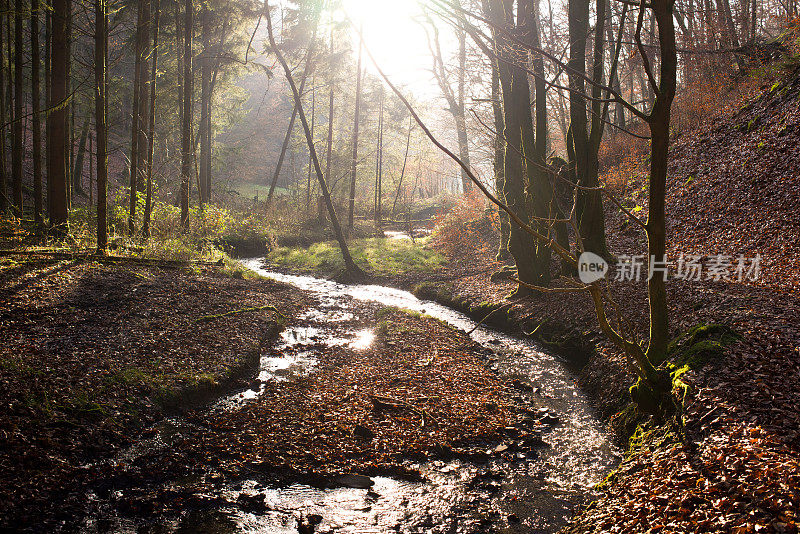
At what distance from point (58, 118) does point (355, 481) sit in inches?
425

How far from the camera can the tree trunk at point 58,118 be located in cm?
990

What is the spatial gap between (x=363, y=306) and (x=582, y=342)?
247 inches

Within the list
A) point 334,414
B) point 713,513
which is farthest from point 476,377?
point 713,513

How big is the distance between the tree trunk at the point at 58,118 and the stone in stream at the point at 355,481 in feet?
31.1

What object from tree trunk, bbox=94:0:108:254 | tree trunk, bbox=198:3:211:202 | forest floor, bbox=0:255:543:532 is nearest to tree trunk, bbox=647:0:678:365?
forest floor, bbox=0:255:543:532

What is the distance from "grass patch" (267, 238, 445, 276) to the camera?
18.0 metres

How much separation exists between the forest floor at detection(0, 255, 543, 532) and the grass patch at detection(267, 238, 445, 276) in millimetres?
8722

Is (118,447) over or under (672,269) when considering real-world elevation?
under

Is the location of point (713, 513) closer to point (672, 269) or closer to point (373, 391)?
point (373, 391)

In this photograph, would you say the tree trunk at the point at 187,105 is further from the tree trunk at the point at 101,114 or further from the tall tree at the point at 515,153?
the tall tree at the point at 515,153

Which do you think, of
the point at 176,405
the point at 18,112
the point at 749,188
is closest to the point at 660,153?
the point at 176,405

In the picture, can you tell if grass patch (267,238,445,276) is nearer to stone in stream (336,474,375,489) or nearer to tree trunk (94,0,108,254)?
tree trunk (94,0,108,254)

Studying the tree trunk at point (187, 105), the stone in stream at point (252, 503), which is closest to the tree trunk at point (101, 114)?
the tree trunk at point (187, 105)

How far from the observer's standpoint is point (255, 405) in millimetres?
6195
